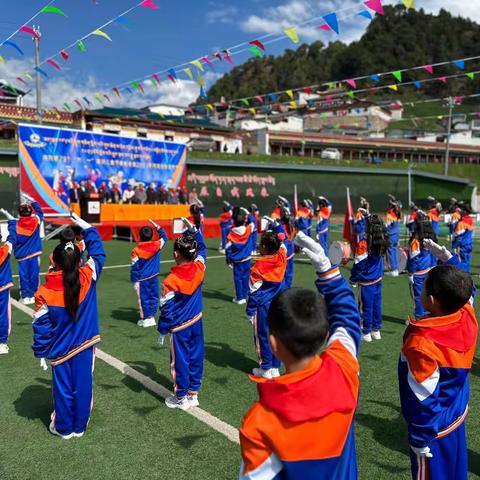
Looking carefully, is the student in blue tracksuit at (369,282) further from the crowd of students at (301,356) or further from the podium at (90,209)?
the podium at (90,209)

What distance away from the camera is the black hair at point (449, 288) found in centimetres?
261

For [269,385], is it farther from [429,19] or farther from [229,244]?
[429,19]

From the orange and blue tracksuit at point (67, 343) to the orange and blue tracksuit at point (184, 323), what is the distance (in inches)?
27.8

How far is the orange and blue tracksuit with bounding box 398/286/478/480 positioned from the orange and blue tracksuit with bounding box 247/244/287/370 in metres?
2.87

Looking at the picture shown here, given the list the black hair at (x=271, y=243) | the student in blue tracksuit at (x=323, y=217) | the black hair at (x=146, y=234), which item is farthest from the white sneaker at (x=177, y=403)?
the student in blue tracksuit at (x=323, y=217)

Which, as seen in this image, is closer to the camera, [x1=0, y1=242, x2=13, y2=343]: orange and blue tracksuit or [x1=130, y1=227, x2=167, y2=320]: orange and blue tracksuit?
[x1=0, y1=242, x2=13, y2=343]: orange and blue tracksuit

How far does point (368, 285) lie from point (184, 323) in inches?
137

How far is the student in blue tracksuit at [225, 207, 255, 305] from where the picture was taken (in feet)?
30.6

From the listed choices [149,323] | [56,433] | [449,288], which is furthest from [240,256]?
[449,288]

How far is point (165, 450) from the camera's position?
387cm

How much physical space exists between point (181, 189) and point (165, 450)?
20879 millimetres

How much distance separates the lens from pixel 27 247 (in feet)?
29.7

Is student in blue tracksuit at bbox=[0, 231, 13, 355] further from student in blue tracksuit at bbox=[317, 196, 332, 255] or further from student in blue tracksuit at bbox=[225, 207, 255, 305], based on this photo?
student in blue tracksuit at bbox=[317, 196, 332, 255]

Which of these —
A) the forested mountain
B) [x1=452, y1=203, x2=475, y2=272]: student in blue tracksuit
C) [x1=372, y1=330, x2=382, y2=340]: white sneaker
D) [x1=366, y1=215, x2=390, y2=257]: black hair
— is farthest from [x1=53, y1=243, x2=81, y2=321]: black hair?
the forested mountain
